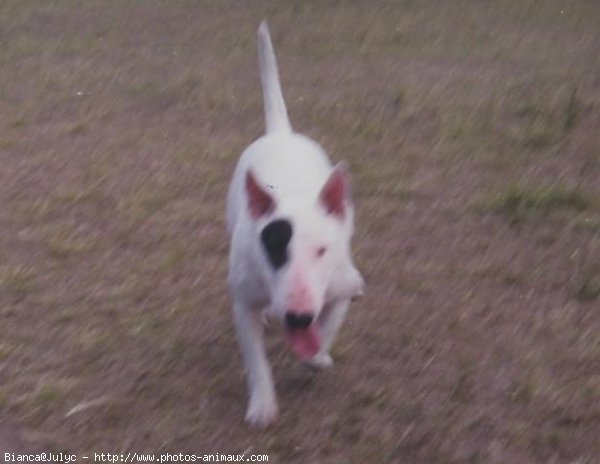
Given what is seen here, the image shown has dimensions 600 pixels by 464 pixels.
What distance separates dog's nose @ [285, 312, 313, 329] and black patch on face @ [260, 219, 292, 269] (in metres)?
0.16

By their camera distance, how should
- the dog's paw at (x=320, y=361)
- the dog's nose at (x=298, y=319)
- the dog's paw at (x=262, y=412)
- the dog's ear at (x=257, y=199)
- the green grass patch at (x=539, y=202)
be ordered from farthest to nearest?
the green grass patch at (x=539, y=202) → the dog's paw at (x=320, y=361) → the dog's paw at (x=262, y=412) → the dog's ear at (x=257, y=199) → the dog's nose at (x=298, y=319)

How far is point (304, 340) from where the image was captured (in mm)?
3061

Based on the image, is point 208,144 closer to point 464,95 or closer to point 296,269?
point 464,95

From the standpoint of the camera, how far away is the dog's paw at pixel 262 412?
3.30m

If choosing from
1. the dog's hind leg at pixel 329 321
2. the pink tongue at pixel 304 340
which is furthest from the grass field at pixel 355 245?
the pink tongue at pixel 304 340

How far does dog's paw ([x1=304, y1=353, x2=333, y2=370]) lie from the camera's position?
3.43 metres

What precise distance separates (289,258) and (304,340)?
0.27 meters

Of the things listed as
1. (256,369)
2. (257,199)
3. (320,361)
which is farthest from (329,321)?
(257,199)

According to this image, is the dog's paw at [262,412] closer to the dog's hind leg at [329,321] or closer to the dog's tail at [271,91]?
the dog's hind leg at [329,321]

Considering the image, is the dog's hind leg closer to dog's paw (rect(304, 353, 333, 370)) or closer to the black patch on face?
dog's paw (rect(304, 353, 333, 370))

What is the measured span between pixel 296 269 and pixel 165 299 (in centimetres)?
133

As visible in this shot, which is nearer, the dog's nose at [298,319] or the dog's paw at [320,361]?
the dog's nose at [298,319]

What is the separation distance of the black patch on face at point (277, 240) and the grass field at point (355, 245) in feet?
1.99

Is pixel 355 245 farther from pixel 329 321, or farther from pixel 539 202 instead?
pixel 329 321
